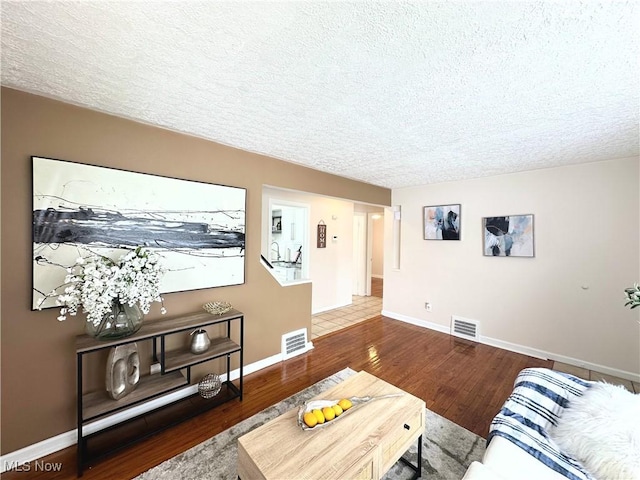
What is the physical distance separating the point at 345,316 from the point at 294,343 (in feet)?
6.17

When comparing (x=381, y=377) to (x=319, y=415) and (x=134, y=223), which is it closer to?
(x=319, y=415)

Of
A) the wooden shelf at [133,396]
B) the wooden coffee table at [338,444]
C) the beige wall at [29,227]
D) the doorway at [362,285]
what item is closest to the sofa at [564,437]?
the wooden coffee table at [338,444]

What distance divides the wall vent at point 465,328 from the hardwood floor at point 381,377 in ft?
→ 0.45

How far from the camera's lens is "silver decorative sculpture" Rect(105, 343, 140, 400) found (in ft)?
5.82

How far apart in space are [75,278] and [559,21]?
2.87 m

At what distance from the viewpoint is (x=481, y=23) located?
1.05 m

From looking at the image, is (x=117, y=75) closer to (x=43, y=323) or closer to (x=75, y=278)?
(x=75, y=278)

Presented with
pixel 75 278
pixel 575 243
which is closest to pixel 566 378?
pixel 575 243

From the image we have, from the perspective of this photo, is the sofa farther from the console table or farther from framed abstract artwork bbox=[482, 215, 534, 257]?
framed abstract artwork bbox=[482, 215, 534, 257]

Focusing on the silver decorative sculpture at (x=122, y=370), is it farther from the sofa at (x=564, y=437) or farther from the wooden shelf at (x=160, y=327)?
the sofa at (x=564, y=437)

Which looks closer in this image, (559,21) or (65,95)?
(559,21)

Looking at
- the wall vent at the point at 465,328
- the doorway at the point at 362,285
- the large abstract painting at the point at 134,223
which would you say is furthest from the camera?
the doorway at the point at 362,285

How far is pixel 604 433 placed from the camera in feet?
4.06

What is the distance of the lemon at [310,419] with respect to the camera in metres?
1.36
